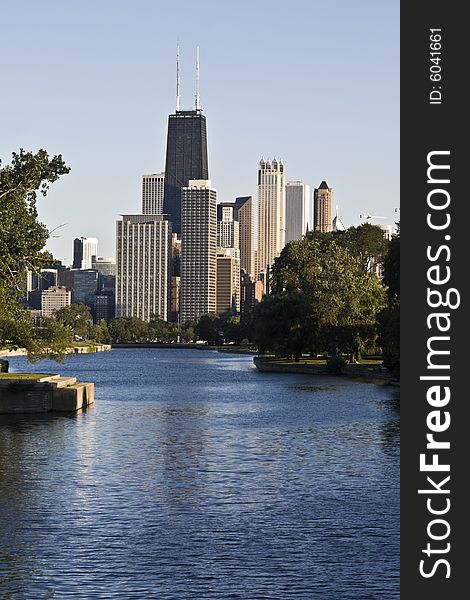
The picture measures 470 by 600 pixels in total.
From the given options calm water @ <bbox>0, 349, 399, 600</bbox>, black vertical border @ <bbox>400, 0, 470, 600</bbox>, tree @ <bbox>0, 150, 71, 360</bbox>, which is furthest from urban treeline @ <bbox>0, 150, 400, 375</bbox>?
black vertical border @ <bbox>400, 0, 470, 600</bbox>

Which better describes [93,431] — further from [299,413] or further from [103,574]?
[103,574]

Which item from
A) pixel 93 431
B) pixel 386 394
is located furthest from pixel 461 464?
pixel 386 394

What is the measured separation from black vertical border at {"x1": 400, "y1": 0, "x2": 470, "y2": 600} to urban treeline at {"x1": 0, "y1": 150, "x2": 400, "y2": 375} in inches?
1870

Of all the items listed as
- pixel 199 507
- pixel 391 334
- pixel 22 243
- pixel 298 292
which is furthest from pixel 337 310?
pixel 199 507

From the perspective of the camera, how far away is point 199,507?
3241 cm

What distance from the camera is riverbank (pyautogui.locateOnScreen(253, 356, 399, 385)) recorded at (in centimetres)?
10481

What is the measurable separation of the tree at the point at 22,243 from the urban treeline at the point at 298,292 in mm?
52

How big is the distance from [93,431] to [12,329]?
11799mm

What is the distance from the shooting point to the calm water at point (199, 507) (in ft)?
78.0

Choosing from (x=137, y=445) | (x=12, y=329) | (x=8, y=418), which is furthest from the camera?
(x=12, y=329)

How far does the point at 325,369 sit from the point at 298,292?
16608 mm

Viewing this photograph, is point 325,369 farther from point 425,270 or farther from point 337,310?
point 425,270

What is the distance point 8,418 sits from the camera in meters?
58.5

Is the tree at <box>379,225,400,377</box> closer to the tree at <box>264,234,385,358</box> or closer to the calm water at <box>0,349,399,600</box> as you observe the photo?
the tree at <box>264,234,385,358</box>
